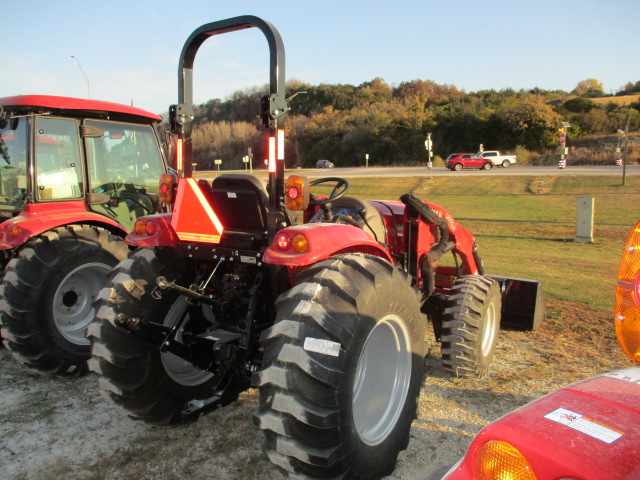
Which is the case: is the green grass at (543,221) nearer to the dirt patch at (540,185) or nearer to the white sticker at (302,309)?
the dirt patch at (540,185)

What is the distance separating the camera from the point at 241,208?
3.13m

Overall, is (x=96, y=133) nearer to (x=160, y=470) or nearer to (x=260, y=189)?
(x=260, y=189)

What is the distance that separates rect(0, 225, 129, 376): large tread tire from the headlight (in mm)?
4152

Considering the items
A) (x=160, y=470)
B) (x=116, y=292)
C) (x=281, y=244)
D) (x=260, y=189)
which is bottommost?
(x=160, y=470)

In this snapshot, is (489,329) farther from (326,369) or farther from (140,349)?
(140,349)

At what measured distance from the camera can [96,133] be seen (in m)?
5.24

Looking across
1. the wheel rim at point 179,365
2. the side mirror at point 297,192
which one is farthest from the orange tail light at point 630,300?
the wheel rim at point 179,365

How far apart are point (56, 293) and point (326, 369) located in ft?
10.8

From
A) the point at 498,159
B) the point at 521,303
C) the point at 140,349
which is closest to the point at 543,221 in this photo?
the point at 521,303

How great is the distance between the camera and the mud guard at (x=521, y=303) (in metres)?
5.16

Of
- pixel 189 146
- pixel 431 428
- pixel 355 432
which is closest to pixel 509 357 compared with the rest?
pixel 431 428

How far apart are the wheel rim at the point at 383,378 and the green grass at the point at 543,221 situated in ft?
14.1

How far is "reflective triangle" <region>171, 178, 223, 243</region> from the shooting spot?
320 cm

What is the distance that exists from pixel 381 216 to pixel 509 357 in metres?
Answer: 1.82
